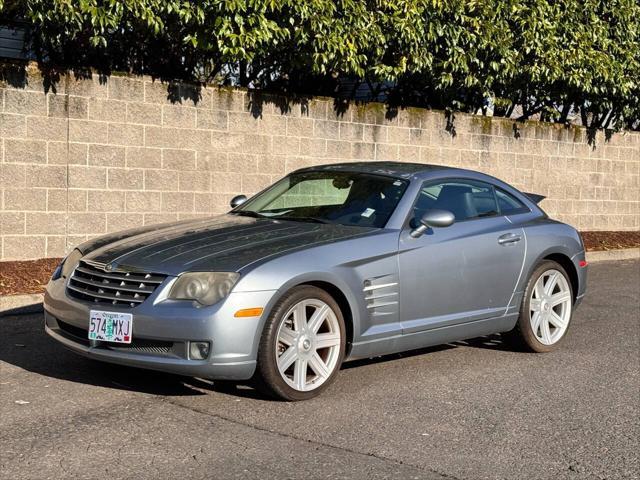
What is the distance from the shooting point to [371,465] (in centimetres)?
474

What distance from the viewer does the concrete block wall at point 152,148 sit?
10.9m

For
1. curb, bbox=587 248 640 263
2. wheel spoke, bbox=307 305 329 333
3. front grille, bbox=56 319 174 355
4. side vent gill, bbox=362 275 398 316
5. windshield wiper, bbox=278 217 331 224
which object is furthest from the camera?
curb, bbox=587 248 640 263

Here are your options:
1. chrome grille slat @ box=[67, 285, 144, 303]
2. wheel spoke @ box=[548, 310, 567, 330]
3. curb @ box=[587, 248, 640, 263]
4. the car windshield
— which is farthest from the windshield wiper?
curb @ box=[587, 248, 640, 263]

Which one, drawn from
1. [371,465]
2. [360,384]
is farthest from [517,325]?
[371,465]

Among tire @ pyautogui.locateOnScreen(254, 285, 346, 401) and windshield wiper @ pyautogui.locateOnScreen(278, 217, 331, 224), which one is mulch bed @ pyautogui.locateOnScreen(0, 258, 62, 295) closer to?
windshield wiper @ pyautogui.locateOnScreen(278, 217, 331, 224)

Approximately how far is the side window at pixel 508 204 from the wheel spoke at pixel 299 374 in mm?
2484

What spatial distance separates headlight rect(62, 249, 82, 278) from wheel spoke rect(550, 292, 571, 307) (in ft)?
12.1

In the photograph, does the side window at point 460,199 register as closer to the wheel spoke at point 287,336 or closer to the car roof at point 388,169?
the car roof at point 388,169

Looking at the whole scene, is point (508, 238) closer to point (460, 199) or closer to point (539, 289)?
point (460, 199)

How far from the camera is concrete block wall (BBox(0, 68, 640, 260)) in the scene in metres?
10.9

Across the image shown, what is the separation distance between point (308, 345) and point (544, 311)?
2543 millimetres

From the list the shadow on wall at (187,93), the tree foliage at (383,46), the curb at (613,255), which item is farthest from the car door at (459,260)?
the curb at (613,255)

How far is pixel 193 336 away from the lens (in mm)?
5535

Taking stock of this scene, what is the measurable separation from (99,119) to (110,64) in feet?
4.43
